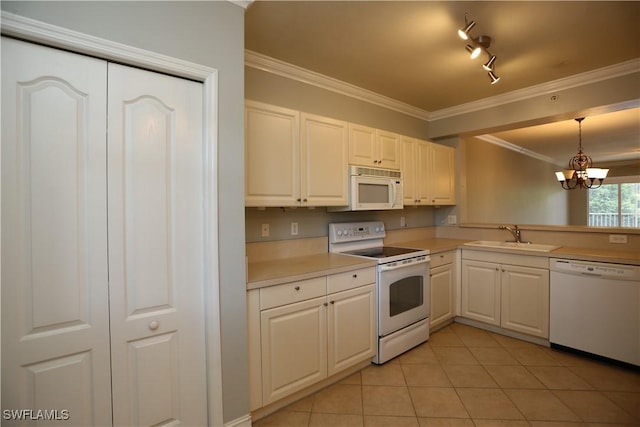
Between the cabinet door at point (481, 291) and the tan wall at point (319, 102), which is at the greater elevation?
the tan wall at point (319, 102)

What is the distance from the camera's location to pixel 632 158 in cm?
706

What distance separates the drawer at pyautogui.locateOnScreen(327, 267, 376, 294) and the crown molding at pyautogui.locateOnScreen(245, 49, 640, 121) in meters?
1.72

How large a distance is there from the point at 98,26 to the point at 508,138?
5.71 metres

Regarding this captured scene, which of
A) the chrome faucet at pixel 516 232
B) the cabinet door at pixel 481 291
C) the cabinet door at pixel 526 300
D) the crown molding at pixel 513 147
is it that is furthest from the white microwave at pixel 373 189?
the crown molding at pixel 513 147

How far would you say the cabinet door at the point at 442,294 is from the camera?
3.14m

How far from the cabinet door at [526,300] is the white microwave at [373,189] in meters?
1.31

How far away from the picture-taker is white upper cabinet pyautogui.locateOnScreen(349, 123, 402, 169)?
108 inches

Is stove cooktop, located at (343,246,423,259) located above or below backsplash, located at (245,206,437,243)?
below

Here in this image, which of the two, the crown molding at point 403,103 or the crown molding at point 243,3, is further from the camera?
the crown molding at point 403,103

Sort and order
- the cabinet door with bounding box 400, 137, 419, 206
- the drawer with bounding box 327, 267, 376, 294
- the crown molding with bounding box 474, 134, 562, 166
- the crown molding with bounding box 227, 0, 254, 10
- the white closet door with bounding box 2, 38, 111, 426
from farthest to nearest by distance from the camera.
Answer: the crown molding with bounding box 474, 134, 562, 166 < the cabinet door with bounding box 400, 137, 419, 206 < the drawer with bounding box 327, 267, 376, 294 < the crown molding with bounding box 227, 0, 254, 10 < the white closet door with bounding box 2, 38, 111, 426

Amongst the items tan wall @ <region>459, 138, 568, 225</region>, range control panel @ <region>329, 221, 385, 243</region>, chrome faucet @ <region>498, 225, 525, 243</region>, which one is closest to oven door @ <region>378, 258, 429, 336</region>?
range control panel @ <region>329, 221, 385, 243</region>

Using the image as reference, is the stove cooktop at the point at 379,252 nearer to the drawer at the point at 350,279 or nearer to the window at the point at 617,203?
the drawer at the point at 350,279

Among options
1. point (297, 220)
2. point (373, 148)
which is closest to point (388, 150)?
point (373, 148)

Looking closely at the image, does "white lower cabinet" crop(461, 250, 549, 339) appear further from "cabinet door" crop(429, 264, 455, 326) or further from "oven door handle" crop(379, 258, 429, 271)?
"oven door handle" crop(379, 258, 429, 271)
